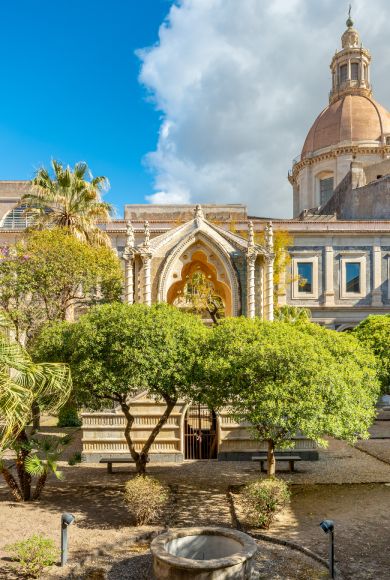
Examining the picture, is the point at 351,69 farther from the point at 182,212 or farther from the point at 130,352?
the point at 130,352

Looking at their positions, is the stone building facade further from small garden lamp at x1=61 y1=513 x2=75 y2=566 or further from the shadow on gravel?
small garden lamp at x1=61 y1=513 x2=75 y2=566

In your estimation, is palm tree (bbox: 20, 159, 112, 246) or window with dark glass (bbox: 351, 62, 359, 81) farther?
window with dark glass (bbox: 351, 62, 359, 81)

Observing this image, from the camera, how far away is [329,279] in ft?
115

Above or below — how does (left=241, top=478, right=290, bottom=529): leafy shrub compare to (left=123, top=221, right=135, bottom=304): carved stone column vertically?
below

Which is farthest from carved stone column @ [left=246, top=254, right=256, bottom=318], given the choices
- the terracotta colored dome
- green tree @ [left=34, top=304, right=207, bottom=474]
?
the terracotta colored dome

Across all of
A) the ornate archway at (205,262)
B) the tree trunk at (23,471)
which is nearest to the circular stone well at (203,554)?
the tree trunk at (23,471)

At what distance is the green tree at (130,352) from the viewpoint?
12195 mm

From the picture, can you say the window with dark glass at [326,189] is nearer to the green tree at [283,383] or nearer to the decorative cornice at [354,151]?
the decorative cornice at [354,151]

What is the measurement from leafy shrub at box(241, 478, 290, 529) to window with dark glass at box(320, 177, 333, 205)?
39.1 meters

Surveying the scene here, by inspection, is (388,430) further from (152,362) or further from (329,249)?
(152,362)

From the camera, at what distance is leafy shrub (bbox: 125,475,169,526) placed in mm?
11188

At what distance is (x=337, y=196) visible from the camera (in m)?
42.7

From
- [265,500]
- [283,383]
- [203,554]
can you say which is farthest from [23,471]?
[283,383]

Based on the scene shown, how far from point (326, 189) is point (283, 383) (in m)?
39.0
